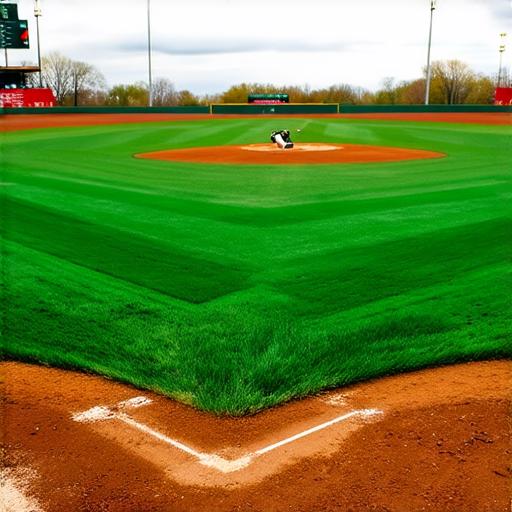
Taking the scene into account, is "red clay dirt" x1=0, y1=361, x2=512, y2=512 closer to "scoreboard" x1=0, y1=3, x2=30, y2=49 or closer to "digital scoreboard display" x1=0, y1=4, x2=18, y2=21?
"scoreboard" x1=0, y1=3, x2=30, y2=49

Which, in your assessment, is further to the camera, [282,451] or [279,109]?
[279,109]

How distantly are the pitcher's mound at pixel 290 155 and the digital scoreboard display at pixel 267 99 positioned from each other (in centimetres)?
3939

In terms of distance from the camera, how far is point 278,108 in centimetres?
5581

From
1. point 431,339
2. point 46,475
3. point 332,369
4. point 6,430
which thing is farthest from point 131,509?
point 431,339

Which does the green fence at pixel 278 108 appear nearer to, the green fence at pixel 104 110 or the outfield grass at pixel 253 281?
the green fence at pixel 104 110

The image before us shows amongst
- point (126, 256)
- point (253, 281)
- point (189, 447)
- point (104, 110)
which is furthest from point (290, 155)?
point (104, 110)

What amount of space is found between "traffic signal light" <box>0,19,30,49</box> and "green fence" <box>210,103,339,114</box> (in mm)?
16855

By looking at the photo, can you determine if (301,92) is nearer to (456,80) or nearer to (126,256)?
(456,80)

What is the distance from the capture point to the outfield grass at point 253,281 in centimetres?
517

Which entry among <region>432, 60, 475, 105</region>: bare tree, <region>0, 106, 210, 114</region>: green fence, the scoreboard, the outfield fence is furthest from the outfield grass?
<region>432, 60, 475, 105</region>: bare tree

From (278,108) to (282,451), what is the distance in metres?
54.1

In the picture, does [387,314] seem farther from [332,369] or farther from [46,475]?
[46,475]

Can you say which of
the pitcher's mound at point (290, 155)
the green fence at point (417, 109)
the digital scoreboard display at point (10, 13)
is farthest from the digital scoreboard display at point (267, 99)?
the pitcher's mound at point (290, 155)

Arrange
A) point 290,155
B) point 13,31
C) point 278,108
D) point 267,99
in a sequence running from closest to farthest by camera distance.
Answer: point 290,155 < point 13,31 < point 278,108 < point 267,99
